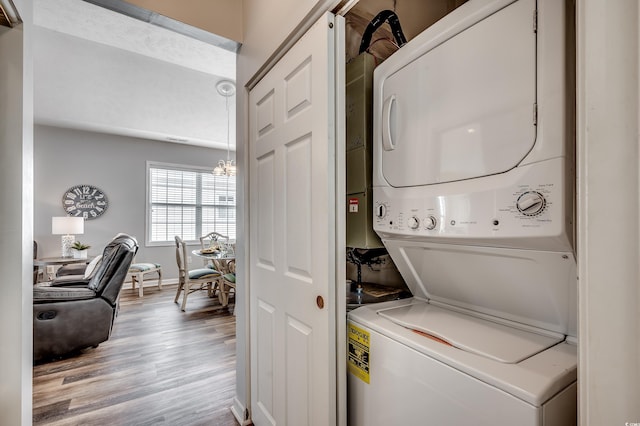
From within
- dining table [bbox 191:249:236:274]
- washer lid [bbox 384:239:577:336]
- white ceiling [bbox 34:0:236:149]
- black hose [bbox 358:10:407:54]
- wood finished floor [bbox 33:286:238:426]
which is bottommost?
wood finished floor [bbox 33:286:238:426]

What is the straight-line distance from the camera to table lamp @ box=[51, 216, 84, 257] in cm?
432

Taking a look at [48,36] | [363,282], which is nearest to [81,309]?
[363,282]

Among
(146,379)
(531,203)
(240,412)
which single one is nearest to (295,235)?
(531,203)

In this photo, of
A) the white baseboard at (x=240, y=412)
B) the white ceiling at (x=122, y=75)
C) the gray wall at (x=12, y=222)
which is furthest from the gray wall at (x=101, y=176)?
the gray wall at (x=12, y=222)

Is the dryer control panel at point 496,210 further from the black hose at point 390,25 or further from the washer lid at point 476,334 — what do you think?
the black hose at point 390,25

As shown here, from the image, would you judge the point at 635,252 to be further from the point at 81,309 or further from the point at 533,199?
the point at 81,309

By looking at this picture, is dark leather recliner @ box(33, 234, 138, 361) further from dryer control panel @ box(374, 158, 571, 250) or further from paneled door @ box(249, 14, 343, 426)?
dryer control panel @ box(374, 158, 571, 250)

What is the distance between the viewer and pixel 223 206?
6.41 meters

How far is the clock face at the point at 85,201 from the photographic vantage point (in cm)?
484

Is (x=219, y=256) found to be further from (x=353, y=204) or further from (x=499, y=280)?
(x=499, y=280)

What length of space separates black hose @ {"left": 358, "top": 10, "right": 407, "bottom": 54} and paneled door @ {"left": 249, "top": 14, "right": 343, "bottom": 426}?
452 mm

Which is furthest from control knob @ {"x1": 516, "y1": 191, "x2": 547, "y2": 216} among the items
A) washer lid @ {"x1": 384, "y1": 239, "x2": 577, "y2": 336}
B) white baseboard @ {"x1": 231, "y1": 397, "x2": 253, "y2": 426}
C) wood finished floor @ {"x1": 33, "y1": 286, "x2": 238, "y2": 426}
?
wood finished floor @ {"x1": 33, "y1": 286, "x2": 238, "y2": 426}

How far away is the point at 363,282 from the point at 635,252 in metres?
1.39

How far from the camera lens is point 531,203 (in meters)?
0.73
